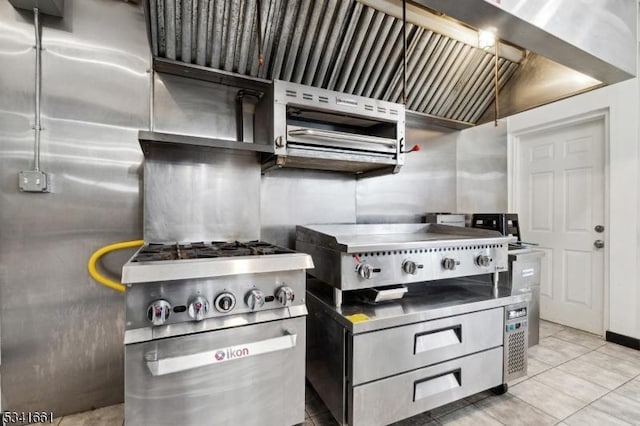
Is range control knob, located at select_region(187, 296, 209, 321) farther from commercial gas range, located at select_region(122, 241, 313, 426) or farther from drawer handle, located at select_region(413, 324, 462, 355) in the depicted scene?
drawer handle, located at select_region(413, 324, 462, 355)

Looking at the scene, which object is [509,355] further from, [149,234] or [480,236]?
[149,234]

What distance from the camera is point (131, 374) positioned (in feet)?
3.59

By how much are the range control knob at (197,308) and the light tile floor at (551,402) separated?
1.07 metres

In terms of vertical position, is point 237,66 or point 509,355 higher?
point 237,66

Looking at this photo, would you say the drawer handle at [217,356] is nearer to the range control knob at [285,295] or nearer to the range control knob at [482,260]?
the range control knob at [285,295]

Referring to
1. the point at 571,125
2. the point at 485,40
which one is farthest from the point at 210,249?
the point at 571,125

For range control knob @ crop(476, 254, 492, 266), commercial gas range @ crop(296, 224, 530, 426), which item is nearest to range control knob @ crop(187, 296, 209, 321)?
commercial gas range @ crop(296, 224, 530, 426)

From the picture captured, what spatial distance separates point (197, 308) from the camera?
115 centimetres

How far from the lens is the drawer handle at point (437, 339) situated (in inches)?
64.3

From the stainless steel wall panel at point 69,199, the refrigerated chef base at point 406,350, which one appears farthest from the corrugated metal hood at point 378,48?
the refrigerated chef base at point 406,350

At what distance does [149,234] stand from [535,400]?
2.76 m

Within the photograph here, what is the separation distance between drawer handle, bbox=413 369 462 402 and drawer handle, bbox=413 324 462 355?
0.18 meters

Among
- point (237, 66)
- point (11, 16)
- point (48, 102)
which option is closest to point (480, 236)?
point (237, 66)

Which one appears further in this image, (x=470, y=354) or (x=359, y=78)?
(x=359, y=78)
